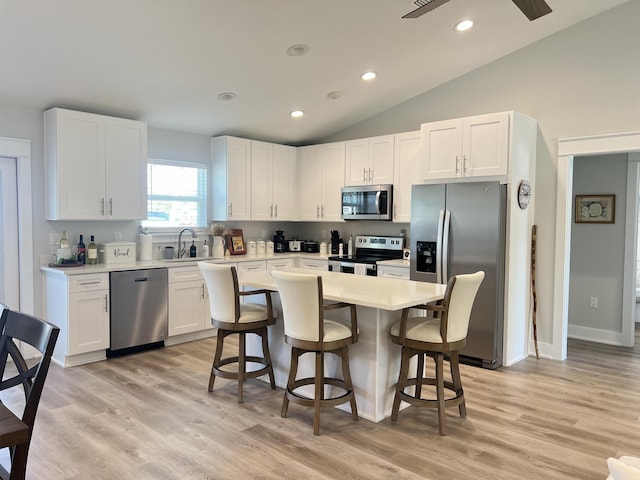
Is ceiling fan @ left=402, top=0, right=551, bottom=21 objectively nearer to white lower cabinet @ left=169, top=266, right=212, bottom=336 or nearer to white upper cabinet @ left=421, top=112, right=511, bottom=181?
white upper cabinet @ left=421, top=112, right=511, bottom=181

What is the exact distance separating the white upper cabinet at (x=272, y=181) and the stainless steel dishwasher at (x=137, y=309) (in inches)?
67.9

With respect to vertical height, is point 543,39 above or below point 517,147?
above

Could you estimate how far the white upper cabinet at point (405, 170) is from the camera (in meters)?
5.41

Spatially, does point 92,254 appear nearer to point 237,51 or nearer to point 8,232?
point 8,232

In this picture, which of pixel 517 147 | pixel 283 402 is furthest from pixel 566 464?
pixel 517 147

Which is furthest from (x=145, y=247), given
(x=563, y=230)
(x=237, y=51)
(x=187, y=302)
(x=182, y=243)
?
(x=563, y=230)

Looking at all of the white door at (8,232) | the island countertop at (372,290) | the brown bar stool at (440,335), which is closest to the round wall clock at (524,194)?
the island countertop at (372,290)

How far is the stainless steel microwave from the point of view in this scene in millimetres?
5590

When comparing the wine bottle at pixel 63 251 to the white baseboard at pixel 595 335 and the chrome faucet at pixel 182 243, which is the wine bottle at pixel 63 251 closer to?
the chrome faucet at pixel 182 243

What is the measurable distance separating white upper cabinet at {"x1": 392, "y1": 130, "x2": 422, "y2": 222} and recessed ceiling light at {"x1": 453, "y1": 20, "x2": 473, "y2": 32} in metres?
1.35

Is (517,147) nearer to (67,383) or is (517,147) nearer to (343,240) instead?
(343,240)

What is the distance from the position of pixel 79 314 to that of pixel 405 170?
3.75 meters

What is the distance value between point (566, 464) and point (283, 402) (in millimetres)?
1783

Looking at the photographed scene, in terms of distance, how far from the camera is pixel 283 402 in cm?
329
